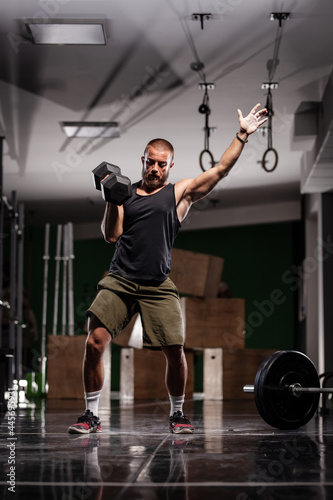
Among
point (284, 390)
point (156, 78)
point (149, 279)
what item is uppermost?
point (156, 78)

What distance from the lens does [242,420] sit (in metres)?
3.64

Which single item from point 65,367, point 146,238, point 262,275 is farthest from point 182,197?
point 262,275

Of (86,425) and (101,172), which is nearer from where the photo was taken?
(101,172)

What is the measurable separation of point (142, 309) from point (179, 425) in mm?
486

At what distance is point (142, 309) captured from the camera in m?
2.80

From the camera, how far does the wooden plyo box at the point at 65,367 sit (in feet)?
20.1

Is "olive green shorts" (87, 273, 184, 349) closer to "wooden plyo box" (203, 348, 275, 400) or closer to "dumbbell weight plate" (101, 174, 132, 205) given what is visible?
"dumbbell weight plate" (101, 174, 132, 205)

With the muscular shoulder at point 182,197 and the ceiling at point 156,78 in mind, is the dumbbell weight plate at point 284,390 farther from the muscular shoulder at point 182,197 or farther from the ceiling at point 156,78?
the ceiling at point 156,78

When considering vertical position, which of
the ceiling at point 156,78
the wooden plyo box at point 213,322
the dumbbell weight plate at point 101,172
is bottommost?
the wooden plyo box at point 213,322

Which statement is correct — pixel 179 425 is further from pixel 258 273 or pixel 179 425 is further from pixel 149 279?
pixel 258 273

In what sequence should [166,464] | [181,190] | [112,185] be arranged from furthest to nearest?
[181,190]
[112,185]
[166,464]

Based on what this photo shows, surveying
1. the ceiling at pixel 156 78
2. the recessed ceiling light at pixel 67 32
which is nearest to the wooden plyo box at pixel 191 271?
the ceiling at pixel 156 78

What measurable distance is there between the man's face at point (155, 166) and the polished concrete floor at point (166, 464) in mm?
1023

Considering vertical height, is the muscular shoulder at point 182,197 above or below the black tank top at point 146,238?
above
